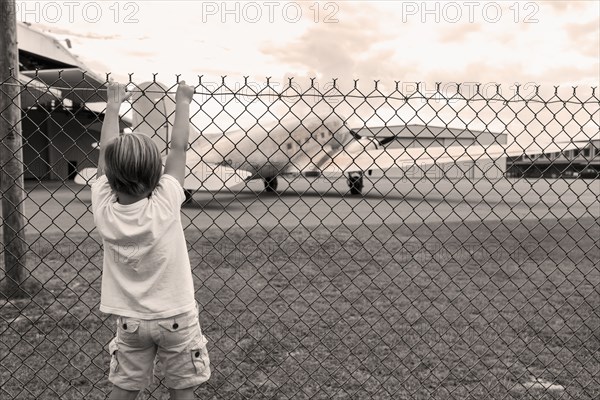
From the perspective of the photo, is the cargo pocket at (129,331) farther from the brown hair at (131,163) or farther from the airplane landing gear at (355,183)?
the airplane landing gear at (355,183)

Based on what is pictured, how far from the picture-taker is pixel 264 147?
24.6 metres

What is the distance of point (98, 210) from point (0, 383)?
2.32 m

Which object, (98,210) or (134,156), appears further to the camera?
(98,210)

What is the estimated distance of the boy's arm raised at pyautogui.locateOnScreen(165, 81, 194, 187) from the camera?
2.60 meters

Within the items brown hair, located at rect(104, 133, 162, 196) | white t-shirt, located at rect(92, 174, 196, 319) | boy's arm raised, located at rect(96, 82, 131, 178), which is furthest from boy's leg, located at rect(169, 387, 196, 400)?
boy's arm raised, located at rect(96, 82, 131, 178)

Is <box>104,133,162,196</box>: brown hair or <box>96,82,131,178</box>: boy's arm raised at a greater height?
<box>96,82,131,178</box>: boy's arm raised

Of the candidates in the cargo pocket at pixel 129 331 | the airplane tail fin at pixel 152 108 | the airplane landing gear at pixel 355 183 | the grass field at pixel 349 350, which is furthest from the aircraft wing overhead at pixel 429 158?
the cargo pocket at pixel 129 331

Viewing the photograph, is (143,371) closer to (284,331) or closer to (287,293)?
(284,331)

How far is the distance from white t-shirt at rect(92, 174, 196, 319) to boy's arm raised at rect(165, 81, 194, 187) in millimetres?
80

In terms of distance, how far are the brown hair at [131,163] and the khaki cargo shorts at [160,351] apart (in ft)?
1.91

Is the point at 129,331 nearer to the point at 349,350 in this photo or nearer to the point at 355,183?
→ the point at 349,350

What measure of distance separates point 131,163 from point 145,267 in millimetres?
461

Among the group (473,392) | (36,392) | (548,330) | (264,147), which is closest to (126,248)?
(36,392)

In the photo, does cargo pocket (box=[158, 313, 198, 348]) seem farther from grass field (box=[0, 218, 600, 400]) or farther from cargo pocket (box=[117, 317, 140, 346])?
grass field (box=[0, 218, 600, 400])
